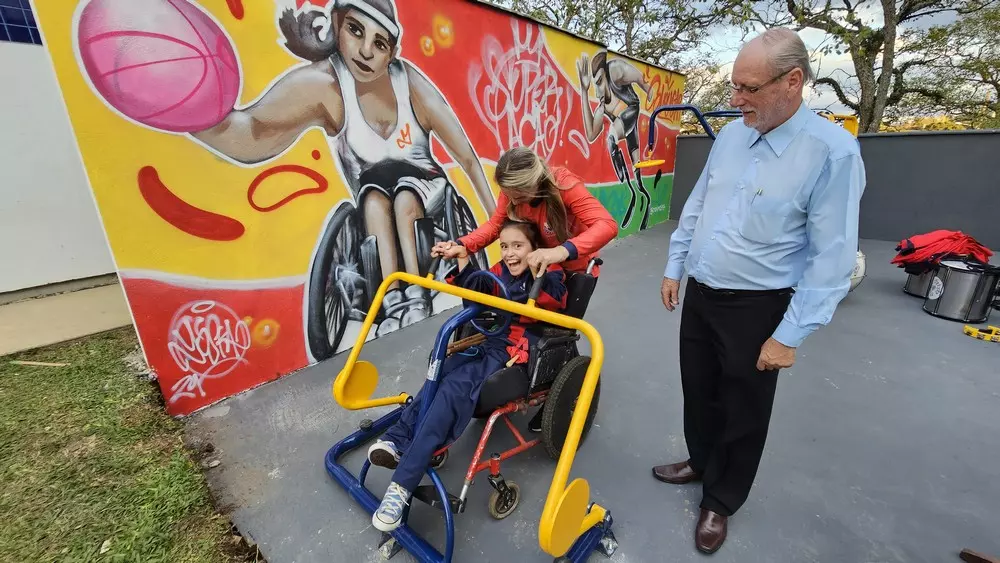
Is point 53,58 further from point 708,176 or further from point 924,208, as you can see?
point 924,208

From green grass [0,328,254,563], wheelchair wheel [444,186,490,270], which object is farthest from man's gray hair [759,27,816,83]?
wheelchair wheel [444,186,490,270]

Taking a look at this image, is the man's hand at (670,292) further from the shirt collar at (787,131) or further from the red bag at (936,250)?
the red bag at (936,250)

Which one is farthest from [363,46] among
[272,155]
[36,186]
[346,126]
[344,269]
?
[36,186]

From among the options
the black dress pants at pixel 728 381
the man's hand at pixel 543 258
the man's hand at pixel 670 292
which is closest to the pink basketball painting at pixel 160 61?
the man's hand at pixel 543 258

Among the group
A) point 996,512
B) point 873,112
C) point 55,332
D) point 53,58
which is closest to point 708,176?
point 996,512

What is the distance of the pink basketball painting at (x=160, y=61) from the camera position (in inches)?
82.0

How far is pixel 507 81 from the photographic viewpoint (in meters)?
4.48

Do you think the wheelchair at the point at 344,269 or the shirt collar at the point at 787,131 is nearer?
the shirt collar at the point at 787,131

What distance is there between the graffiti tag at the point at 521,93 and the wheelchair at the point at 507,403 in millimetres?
2793

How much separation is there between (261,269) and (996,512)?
3.98m

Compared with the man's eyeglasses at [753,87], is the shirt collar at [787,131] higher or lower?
lower

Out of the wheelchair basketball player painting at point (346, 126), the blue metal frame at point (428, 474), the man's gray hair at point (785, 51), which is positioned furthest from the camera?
the wheelchair basketball player painting at point (346, 126)

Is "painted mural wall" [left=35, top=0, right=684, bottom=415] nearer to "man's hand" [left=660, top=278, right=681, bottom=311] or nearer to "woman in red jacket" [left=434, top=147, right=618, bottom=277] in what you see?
"woman in red jacket" [left=434, top=147, right=618, bottom=277]

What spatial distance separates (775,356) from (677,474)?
93 centimetres
